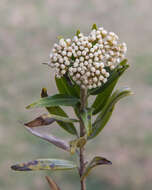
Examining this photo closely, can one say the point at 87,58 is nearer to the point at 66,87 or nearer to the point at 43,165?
the point at 66,87

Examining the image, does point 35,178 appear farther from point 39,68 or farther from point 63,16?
point 63,16

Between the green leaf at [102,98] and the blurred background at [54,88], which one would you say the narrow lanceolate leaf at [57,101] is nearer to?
the green leaf at [102,98]

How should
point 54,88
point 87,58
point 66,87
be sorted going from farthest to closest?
1. point 54,88
2. point 66,87
3. point 87,58

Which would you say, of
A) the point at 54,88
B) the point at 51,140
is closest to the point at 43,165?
the point at 51,140

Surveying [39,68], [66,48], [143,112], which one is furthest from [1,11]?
[66,48]

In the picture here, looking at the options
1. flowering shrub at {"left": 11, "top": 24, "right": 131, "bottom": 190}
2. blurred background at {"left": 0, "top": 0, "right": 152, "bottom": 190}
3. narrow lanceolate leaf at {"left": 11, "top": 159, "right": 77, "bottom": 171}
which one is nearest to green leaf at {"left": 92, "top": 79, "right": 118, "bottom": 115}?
flowering shrub at {"left": 11, "top": 24, "right": 131, "bottom": 190}

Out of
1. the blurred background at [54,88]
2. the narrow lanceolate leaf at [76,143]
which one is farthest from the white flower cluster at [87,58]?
the blurred background at [54,88]
